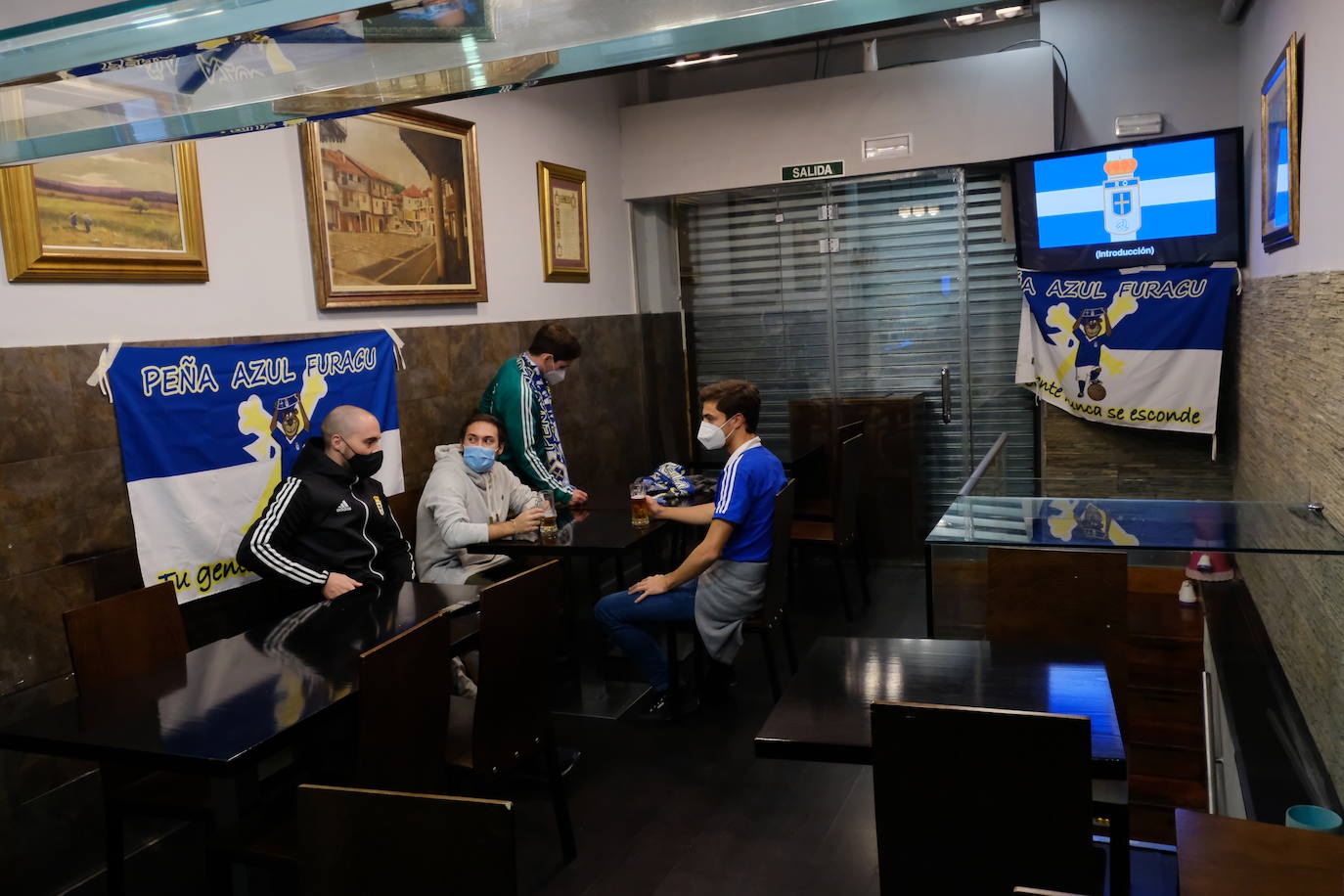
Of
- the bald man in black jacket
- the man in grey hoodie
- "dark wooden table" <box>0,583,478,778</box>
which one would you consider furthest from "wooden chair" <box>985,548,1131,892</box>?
the bald man in black jacket

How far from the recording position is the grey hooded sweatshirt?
4039 millimetres

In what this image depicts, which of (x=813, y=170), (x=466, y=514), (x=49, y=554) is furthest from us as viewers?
(x=813, y=170)

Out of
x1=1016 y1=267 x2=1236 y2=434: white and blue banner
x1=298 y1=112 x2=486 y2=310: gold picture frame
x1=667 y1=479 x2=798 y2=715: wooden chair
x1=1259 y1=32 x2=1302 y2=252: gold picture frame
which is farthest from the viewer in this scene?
x1=1016 y1=267 x2=1236 y2=434: white and blue banner

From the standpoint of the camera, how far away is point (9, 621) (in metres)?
2.96

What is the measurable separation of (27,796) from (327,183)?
241 centimetres

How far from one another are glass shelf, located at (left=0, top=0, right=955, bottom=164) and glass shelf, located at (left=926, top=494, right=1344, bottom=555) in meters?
2.01

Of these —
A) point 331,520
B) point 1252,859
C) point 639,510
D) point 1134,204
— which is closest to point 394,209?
point 331,520

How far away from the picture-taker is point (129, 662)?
2.85 meters

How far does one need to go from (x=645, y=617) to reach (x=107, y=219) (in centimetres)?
228

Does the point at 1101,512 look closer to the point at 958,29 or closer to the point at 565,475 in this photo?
the point at 565,475

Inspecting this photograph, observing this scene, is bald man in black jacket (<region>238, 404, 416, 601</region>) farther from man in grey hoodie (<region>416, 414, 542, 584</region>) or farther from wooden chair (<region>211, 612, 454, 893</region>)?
wooden chair (<region>211, 612, 454, 893</region>)

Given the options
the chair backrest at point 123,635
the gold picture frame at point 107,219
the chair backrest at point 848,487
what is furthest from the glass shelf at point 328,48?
the chair backrest at point 848,487

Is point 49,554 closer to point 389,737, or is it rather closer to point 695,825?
point 389,737

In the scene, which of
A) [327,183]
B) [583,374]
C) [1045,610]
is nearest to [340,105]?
[1045,610]
